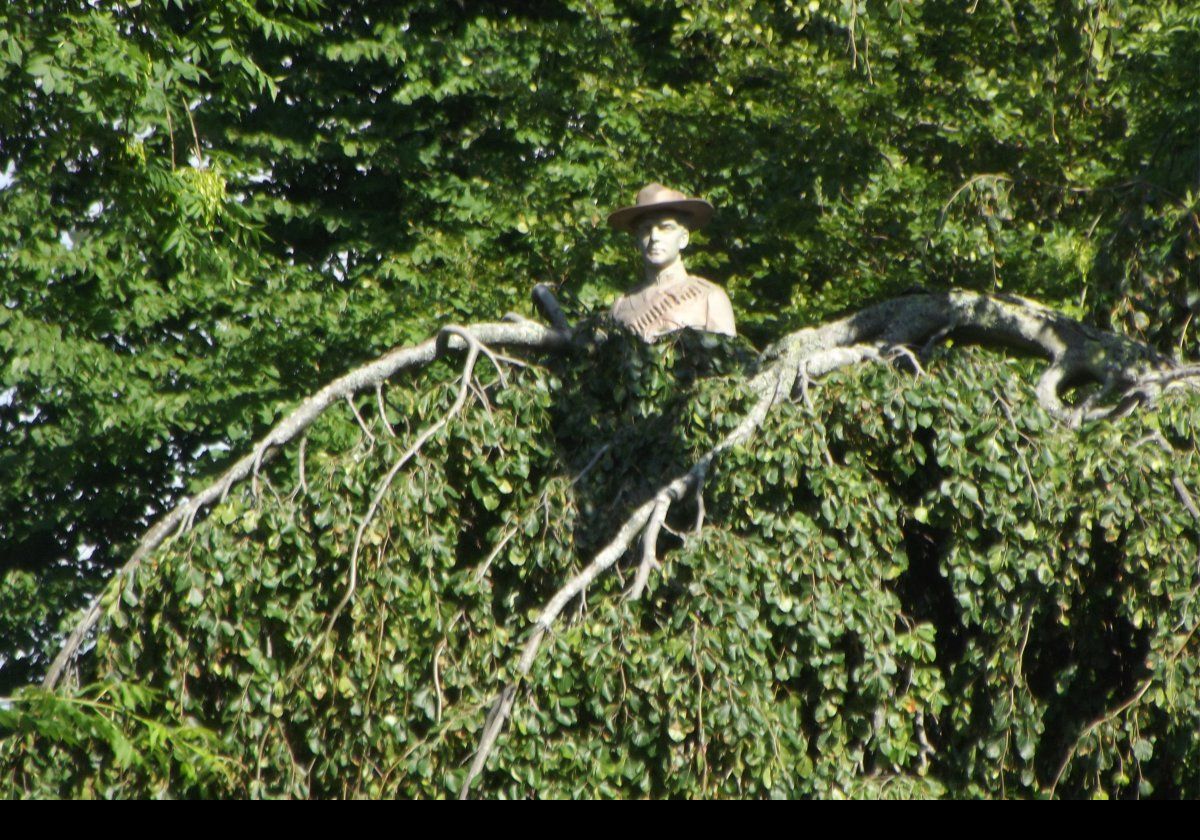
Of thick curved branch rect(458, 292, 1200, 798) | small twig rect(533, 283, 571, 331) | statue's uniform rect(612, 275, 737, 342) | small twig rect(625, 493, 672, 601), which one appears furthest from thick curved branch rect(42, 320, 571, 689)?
small twig rect(625, 493, 672, 601)

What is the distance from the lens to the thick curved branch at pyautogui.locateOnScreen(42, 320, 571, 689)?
17.0 ft

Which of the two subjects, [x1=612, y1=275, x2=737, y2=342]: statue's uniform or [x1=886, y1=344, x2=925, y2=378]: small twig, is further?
[x1=612, y1=275, x2=737, y2=342]: statue's uniform

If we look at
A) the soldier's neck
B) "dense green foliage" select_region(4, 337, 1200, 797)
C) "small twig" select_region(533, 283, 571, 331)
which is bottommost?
"dense green foliage" select_region(4, 337, 1200, 797)

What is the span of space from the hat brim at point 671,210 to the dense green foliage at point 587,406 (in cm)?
54

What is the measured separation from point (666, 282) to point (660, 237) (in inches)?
6.5

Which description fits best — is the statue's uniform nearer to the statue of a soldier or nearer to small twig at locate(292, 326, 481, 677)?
the statue of a soldier

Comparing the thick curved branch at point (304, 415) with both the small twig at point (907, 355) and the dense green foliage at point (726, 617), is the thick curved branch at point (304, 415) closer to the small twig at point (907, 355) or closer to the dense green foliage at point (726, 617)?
the dense green foliage at point (726, 617)

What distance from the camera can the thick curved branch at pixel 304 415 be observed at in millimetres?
5172

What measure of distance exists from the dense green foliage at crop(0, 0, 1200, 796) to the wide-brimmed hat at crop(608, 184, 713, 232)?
57 cm

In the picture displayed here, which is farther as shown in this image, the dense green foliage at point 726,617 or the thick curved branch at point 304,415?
the thick curved branch at point 304,415

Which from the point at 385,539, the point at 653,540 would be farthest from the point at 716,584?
the point at 385,539

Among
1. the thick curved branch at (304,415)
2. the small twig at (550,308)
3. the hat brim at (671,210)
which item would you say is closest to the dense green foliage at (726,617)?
the thick curved branch at (304,415)

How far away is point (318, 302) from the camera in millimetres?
9648

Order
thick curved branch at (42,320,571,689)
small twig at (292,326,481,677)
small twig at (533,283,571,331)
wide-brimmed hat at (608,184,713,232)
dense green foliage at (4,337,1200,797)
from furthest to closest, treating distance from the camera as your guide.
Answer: wide-brimmed hat at (608,184,713,232)
small twig at (533,283,571,331)
thick curved branch at (42,320,571,689)
small twig at (292,326,481,677)
dense green foliage at (4,337,1200,797)
